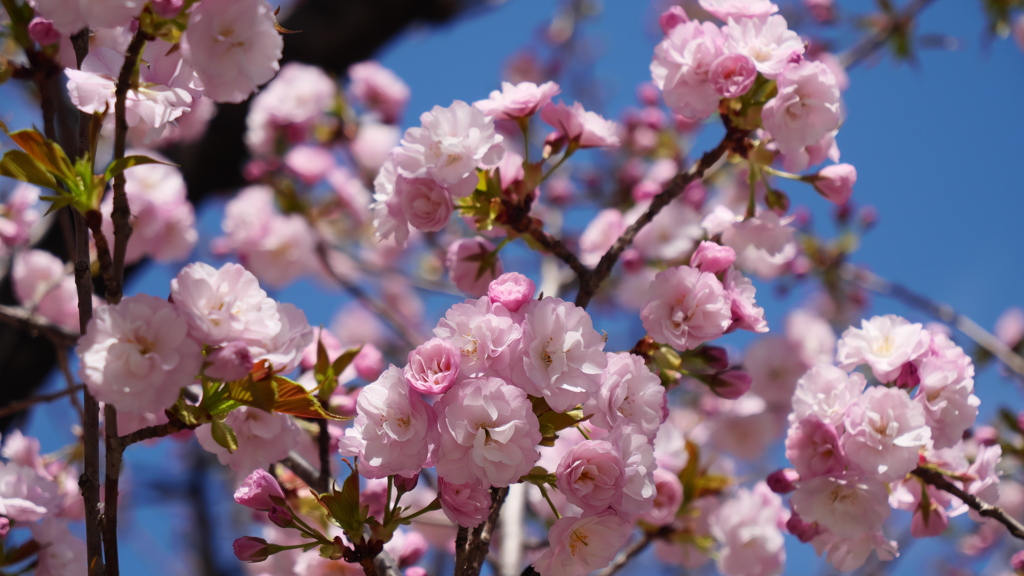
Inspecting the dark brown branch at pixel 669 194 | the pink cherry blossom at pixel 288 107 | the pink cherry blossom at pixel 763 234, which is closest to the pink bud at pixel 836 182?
the pink cherry blossom at pixel 763 234

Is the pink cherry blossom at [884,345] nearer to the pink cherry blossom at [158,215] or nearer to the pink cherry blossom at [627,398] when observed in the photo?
the pink cherry blossom at [627,398]

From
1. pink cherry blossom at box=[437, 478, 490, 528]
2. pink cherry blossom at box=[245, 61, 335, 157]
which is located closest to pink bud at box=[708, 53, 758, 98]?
pink cherry blossom at box=[437, 478, 490, 528]

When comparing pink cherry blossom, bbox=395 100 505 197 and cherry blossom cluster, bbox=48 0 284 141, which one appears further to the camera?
pink cherry blossom, bbox=395 100 505 197

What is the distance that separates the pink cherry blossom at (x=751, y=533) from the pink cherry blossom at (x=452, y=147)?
107cm

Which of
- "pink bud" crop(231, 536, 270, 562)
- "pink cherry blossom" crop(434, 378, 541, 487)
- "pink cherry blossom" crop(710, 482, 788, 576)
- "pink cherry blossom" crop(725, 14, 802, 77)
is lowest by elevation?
"pink cherry blossom" crop(710, 482, 788, 576)

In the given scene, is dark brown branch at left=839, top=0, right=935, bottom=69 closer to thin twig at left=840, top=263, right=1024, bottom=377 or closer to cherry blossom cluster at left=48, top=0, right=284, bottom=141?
thin twig at left=840, top=263, right=1024, bottom=377

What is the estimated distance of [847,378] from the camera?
113cm

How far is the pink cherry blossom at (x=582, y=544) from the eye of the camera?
888 millimetres

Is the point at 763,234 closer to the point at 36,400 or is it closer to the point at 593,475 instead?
the point at 593,475

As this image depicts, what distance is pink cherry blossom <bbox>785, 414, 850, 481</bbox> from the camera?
1.07 metres

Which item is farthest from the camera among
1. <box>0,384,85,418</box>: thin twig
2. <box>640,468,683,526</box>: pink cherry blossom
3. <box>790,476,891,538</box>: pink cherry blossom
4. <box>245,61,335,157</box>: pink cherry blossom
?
<box>245,61,335,157</box>: pink cherry blossom

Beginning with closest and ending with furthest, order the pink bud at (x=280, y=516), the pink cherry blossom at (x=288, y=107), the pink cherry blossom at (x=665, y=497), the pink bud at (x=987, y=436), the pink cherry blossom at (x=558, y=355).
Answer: the pink cherry blossom at (x=558, y=355) → the pink bud at (x=280, y=516) → the pink cherry blossom at (x=665, y=497) → the pink bud at (x=987, y=436) → the pink cherry blossom at (x=288, y=107)

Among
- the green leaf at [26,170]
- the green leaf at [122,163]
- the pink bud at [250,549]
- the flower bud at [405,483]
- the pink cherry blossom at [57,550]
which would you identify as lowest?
the pink cherry blossom at [57,550]

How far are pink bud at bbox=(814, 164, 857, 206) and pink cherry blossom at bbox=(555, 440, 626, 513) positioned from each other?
2.37ft
